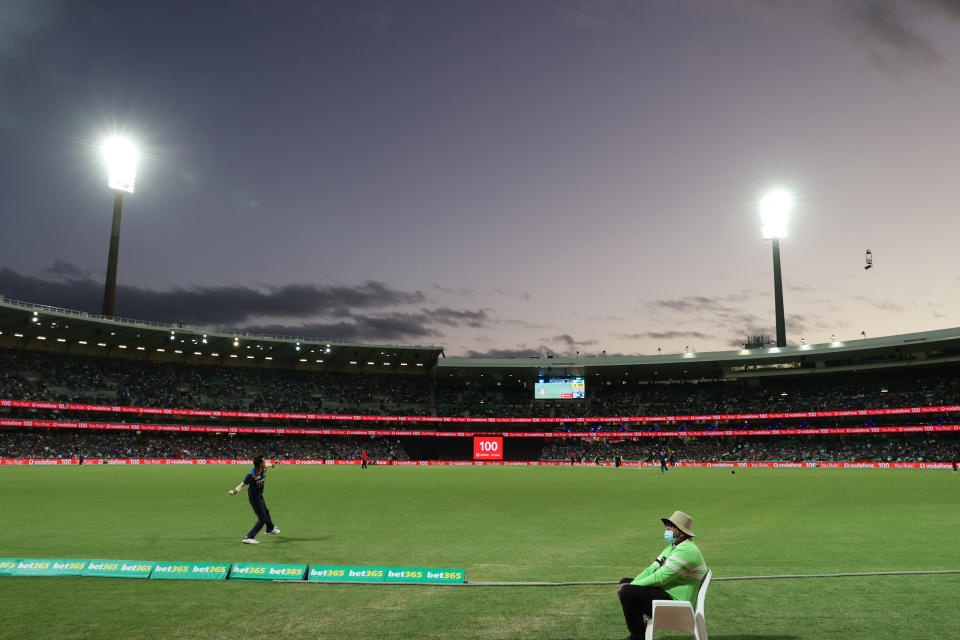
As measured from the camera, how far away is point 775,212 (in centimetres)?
7231

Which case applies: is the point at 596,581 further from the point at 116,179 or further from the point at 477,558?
the point at 116,179

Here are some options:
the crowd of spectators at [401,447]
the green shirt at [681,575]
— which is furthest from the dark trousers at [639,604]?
the crowd of spectators at [401,447]

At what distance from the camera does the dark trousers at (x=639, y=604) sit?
20.2ft

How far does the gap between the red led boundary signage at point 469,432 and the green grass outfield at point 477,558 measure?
1768 inches

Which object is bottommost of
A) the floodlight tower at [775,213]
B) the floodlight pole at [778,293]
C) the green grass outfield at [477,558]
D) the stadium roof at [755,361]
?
the green grass outfield at [477,558]

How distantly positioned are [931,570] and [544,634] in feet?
24.4

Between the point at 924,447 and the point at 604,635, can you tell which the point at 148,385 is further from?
the point at 924,447

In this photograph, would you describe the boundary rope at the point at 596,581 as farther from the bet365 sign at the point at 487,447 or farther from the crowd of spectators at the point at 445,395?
the bet365 sign at the point at 487,447

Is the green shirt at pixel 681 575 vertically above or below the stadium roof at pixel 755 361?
below

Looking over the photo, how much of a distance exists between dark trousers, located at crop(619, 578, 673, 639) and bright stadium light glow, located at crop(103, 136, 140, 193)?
75.8 meters

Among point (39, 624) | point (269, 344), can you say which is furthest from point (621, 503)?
point (269, 344)

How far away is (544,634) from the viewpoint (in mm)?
6883

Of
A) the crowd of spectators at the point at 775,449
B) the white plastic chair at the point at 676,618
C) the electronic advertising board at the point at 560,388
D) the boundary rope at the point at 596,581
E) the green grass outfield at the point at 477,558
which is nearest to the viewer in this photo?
the white plastic chair at the point at 676,618

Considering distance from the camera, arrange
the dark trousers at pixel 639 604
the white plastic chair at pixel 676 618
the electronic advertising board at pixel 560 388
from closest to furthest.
Answer: the white plastic chair at pixel 676 618 < the dark trousers at pixel 639 604 < the electronic advertising board at pixel 560 388
